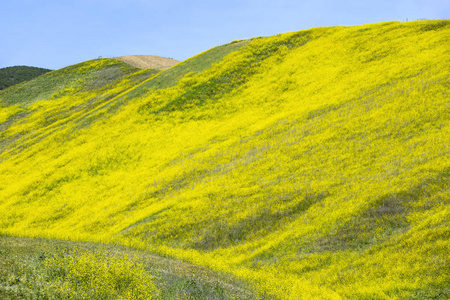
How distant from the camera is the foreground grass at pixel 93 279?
29.6 ft

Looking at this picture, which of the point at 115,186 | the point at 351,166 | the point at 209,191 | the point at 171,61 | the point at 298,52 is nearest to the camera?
the point at 351,166

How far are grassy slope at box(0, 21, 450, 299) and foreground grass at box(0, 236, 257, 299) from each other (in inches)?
97.9

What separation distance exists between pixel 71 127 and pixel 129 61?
105 feet

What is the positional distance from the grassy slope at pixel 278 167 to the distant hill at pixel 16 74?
6466 centimetres

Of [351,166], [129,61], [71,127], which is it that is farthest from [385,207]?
[129,61]

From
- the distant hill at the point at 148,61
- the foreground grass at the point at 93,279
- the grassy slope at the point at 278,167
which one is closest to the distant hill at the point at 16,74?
the distant hill at the point at 148,61

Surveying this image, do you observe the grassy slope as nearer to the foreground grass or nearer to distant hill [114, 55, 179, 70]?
the foreground grass

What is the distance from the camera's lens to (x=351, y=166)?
23562 millimetres

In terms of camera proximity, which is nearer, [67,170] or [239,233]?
[239,233]

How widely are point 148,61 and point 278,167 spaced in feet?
211

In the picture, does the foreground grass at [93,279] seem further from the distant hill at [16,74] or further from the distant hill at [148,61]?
the distant hill at [16,74]

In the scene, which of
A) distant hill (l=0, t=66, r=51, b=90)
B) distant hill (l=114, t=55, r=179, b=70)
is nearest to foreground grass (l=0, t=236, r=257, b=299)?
distant hill (l=114, t=55, r=179, b=70)

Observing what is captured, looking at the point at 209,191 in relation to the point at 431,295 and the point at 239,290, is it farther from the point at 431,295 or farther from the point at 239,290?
the point at 431,295

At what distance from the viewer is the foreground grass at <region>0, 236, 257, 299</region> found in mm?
9016
